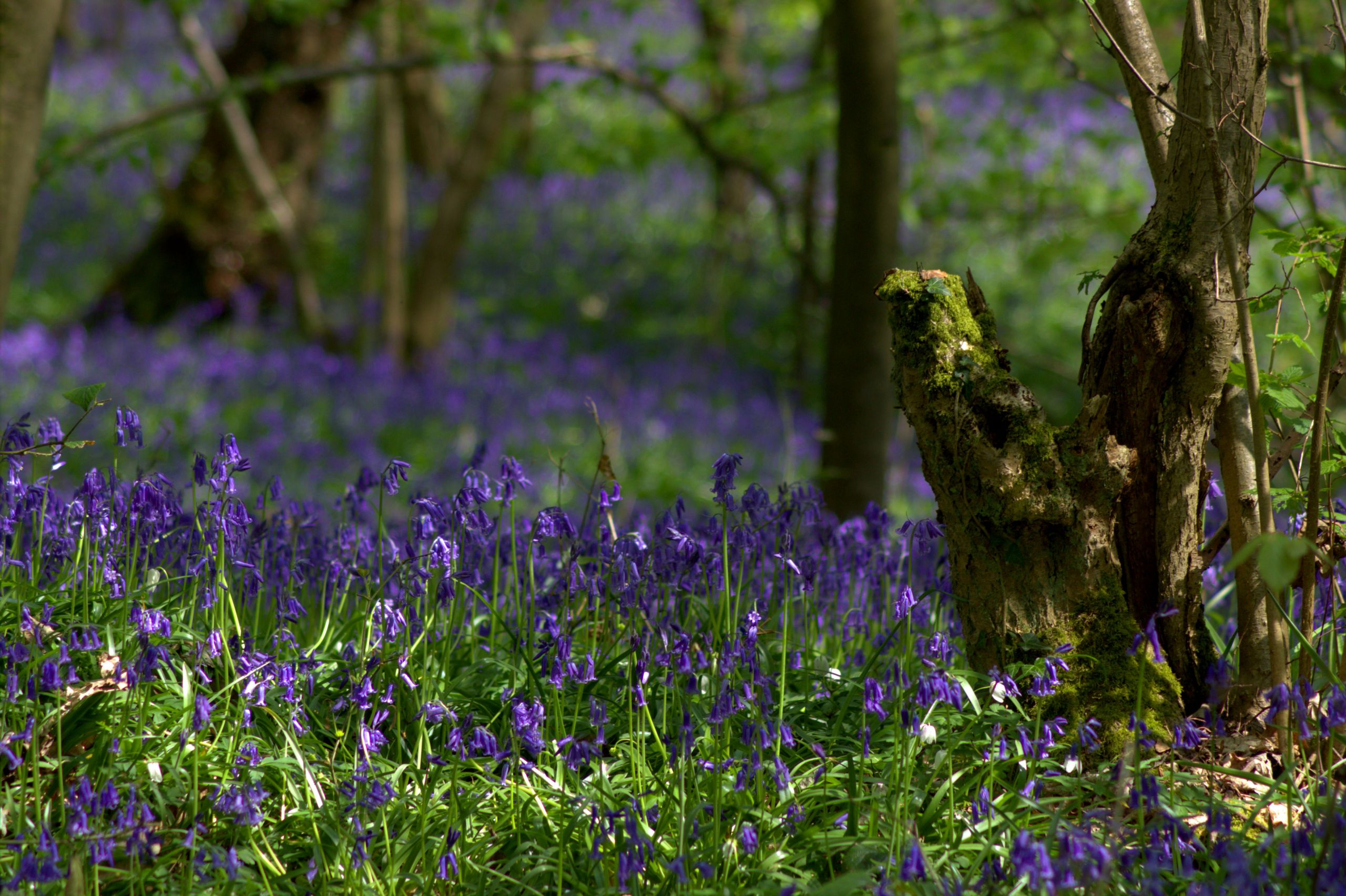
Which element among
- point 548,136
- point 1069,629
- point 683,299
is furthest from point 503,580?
point 548,136

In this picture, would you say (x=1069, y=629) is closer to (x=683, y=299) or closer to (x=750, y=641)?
(x=750, y=641)

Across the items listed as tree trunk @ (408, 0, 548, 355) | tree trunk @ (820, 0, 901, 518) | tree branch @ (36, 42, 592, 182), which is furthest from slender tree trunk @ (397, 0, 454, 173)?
tree trunk @ (820, 0, 901, 518)

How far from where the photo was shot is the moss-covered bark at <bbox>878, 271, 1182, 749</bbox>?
2439 millimetres

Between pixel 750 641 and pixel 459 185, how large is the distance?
780 cm

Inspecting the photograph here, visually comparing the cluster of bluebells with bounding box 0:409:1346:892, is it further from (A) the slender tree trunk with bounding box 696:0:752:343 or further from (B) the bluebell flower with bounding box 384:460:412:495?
(A) the slender tree trunk with bounding box 696:0:752:343

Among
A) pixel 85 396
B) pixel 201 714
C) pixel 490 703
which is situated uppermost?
pixel 85 396

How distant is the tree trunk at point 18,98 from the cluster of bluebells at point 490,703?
86 cm

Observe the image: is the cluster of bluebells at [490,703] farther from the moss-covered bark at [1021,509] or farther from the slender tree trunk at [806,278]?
the slender tree trunk at [806,278]

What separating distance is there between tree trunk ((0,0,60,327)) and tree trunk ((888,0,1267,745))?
2605 mm

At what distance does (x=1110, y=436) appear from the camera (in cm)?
253

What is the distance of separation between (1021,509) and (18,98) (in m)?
3.06

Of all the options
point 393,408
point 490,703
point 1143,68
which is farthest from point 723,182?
point 490,703

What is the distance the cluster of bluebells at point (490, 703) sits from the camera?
6.63ft

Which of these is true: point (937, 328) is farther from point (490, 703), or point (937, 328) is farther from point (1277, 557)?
point (490, 703)
